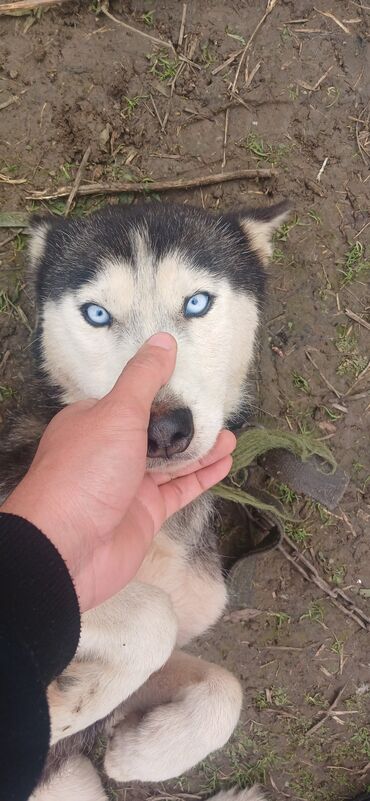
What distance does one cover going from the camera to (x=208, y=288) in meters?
2.56

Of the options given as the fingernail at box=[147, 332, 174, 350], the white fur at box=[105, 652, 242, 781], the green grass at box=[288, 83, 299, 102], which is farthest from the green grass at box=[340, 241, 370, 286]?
the white fur at box=[105, 652, 242, 781]

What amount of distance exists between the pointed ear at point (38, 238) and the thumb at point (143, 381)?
1.27 m

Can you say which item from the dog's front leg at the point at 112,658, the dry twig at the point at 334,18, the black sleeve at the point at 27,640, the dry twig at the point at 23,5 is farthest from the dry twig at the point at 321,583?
the dry twig at the point at 23,5

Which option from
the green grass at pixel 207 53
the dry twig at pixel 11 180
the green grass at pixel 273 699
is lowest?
the green grass at pixel 273 699

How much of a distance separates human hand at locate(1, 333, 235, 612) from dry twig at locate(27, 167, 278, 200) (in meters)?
1.90

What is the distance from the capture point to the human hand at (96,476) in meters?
2.03

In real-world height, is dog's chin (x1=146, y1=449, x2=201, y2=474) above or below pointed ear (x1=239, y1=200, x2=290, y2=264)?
below

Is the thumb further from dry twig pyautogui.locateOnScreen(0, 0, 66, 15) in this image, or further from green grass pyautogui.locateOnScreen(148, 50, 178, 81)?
dry twig pyautogui.locateOnScreen(0, 0, 66, 15)

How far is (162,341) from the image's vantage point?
7.07 feet

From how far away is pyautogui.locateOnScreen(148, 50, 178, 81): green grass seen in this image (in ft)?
12.5

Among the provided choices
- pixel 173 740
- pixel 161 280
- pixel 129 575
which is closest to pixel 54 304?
pixel 161 280

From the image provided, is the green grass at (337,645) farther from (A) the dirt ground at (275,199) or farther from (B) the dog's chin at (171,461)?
(B) the dog's chin at (171,461)

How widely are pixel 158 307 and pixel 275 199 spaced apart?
76.8 inches

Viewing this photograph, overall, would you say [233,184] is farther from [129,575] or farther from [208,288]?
[129,575]
